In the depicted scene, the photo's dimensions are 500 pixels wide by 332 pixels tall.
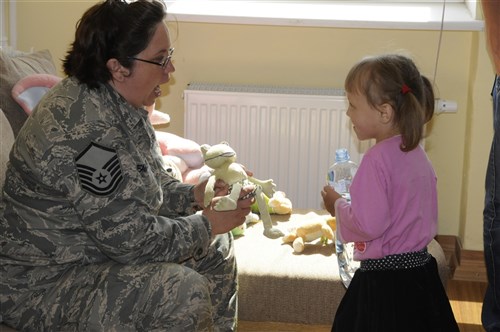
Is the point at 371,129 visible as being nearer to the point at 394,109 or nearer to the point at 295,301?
the point at 394,109

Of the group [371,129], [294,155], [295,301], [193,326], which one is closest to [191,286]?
[193,326]

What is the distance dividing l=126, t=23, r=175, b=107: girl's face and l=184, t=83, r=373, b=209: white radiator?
130 centimetres

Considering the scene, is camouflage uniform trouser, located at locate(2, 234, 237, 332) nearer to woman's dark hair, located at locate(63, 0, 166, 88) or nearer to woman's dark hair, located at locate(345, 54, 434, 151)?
woman's dark hair, located at locate(63, 0, 166, 88)

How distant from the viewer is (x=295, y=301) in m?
2.71

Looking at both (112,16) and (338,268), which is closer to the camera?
(112,16)

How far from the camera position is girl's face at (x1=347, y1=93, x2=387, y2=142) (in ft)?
6.52

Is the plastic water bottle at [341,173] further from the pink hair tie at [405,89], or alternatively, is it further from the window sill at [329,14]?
the pink hair tie at [405,89]

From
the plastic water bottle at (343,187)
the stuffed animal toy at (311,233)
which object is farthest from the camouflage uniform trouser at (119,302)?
the stuffed animal toy at (311,233)

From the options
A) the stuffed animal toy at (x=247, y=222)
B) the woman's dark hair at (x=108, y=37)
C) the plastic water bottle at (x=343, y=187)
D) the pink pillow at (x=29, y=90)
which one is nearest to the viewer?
the woman's dark hair at (x=108, y=37)

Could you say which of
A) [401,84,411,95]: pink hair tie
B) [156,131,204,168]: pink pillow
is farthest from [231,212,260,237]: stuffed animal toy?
[401,84,411,95]: pink hair tie

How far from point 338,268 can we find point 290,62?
107 cm

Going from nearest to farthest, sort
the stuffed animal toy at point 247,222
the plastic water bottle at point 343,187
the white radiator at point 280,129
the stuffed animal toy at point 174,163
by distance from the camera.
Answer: the plastic water bottle at point 343,187, the stuffed animal toy at point 174,163, the stuffed animal toy at point 247,222, the white radiator at point 280,129

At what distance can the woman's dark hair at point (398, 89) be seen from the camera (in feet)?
6.41

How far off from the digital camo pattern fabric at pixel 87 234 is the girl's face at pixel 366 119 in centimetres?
51
